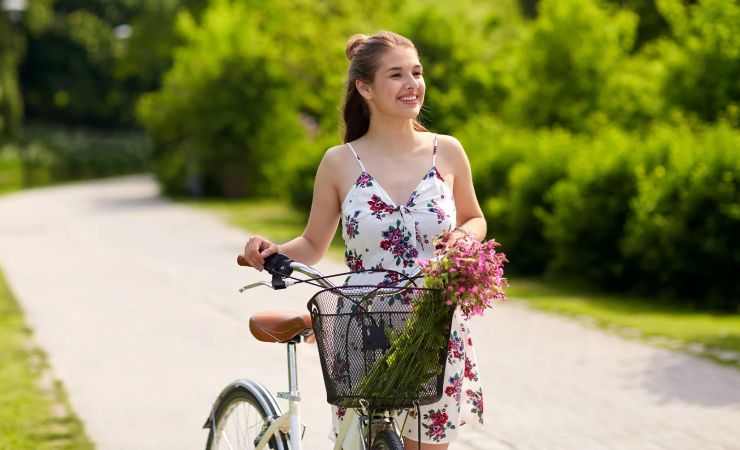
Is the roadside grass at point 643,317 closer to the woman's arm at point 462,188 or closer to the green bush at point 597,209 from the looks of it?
the green bush at point 597,209

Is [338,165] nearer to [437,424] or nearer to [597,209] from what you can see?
[437,424]

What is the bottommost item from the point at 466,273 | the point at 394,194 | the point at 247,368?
the point at 247,368

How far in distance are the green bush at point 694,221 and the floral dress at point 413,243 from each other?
285 inches

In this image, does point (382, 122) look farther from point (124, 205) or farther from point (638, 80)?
point (124, 205)

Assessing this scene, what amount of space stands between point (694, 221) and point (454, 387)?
25.9 feet

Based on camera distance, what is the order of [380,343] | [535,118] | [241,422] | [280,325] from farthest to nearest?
[535,118]
[241,422]
[280,325]
[380,343]

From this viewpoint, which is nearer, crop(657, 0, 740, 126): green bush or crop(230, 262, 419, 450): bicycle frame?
crop(230, 262, 419, 450): bicycle frame

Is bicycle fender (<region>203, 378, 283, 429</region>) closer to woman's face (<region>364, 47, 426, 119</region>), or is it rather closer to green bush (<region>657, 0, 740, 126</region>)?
woman's face (<region>364, 47, 426, 119</region>)

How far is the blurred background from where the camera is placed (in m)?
11.3

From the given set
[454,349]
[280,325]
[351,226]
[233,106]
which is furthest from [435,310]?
[233,106]

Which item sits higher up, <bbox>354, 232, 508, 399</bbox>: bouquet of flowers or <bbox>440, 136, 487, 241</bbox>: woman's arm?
A: <bbox>440, 136, 487, 241</bbox>: woman's arm

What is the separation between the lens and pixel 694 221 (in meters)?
11.2

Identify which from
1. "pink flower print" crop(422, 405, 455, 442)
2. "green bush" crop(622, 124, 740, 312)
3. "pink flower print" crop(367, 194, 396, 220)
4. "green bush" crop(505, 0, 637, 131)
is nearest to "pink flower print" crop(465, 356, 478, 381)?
"pink flower print" crop(422, 405, 455, 442)

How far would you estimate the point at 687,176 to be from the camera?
11.1 meters
